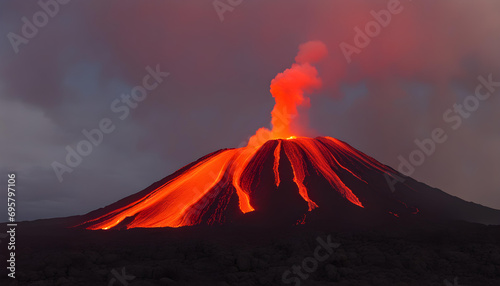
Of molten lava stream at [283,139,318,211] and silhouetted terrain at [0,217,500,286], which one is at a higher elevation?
molten lava stream at [283,139,318,211]

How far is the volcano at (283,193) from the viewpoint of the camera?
42.8m

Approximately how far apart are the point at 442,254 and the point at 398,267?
3.82 meters

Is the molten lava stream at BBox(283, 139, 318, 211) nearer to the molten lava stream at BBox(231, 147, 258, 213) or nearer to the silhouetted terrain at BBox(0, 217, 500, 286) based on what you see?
the molten lava stream at BBox(231, 147, 258, 213)

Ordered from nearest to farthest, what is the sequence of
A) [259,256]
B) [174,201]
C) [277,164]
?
[259,256], [174,201], [277,164]

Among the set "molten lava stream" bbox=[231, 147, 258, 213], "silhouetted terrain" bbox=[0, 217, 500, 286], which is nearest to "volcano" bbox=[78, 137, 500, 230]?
"molten lava stream" bbox=[231, 147, 258, 213]

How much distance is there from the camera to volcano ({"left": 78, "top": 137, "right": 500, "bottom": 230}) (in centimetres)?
4278

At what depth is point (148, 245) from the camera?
97.5ft

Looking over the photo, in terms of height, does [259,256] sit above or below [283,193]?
below

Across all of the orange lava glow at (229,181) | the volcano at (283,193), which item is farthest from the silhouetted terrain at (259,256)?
the orange lava glow at (229,181)

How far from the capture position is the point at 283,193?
46.0 metres

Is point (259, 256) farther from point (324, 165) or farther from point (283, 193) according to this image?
point (324, 165)

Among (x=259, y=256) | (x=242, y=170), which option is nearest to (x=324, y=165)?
(x=242, y=170)

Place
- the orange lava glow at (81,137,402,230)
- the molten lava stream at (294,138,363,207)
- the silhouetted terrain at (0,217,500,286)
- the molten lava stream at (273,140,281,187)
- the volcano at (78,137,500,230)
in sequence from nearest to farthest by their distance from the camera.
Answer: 1. the silhouetted terrain at (0,217,500,286)
2. the volcano at (78,137,500,230)
3. the orange lava glow at (81,137,402,230)
4. the molten lava stream at (294,138,363,207)
5. the molten lava stream at (273,140,281,187)

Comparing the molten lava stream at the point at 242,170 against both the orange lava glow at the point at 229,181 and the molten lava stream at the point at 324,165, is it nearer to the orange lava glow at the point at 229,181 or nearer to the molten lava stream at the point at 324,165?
the orange lava glow at the point at 229,181
